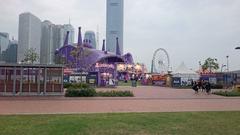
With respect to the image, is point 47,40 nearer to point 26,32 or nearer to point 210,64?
point 26,32

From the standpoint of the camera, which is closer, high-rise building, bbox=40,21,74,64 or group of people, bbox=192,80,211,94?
group of people, bbox=192,80,211,94

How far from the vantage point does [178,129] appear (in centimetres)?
1141

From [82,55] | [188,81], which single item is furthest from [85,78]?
[82,55]

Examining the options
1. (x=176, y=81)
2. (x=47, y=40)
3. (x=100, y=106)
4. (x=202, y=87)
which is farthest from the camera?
(x=47, y=40)

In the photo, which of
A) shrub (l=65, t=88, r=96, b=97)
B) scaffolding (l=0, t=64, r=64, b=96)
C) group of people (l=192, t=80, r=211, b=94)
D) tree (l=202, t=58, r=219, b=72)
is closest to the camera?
shrub (l=65, t=88, r=96, b=97)

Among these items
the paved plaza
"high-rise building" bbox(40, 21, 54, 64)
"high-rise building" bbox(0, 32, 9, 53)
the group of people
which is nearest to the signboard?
the group of people

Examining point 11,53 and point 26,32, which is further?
point 11,53

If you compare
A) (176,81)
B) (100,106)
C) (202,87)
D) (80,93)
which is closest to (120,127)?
(100,106)

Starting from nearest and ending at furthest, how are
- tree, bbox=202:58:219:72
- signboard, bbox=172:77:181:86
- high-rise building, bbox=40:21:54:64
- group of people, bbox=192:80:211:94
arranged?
group of people, bbox=192:80:211:94
signboard, bbox=172:77:181:86
tree, bbox=202:58:219:72
high-rise building, bbox=40:21:54:64

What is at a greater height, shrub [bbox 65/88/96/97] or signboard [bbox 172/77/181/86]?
signboard [bbox 172/77/181/86]

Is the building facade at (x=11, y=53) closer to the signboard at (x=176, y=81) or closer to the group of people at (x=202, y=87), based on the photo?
the signboard at (x=176, y=81)

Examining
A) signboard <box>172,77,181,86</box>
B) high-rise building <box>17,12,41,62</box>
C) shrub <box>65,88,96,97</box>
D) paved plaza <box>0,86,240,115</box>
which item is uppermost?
high-rise building <box>17,12,41,62</box>

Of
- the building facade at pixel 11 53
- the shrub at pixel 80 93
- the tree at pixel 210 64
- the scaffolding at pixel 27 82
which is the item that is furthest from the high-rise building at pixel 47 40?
the shrub at pixel 80 93

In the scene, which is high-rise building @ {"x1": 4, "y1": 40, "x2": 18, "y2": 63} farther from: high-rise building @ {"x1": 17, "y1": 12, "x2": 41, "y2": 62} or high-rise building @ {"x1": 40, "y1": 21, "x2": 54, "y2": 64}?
high-rise building @ {"x1": 40, "y1": 21, "x2": 54, "y2": 64}
